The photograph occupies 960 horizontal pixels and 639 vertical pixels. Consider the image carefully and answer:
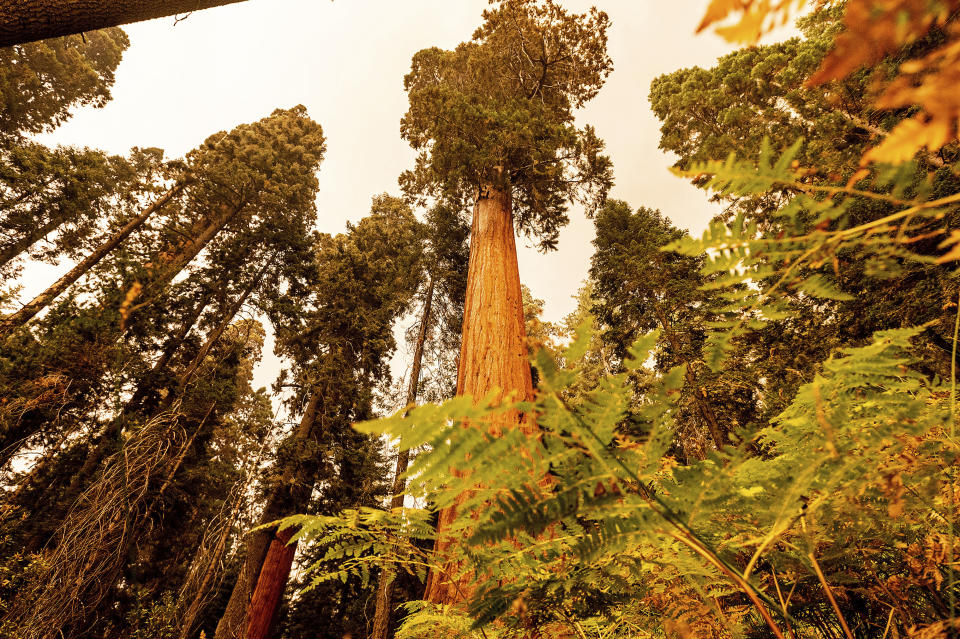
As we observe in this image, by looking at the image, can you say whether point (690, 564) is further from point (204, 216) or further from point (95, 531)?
point (204, 216)

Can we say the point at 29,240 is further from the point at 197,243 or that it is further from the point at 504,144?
the point at 504,144

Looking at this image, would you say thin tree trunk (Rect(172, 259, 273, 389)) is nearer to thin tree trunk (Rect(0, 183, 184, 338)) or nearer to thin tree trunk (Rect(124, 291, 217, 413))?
thin tree trunk (Rect(124, 291, 217, 413))

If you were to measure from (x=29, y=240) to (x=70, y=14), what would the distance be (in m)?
15.5

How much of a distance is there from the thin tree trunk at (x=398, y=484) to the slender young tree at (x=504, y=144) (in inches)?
53.4

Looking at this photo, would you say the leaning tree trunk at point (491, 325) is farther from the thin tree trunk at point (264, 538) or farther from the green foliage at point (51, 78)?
the green foliage at point (51, 78)

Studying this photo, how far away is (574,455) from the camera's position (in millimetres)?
875

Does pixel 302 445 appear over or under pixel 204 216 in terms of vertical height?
under

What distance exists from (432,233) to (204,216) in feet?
26.3

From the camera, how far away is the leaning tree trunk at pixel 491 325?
4.05m

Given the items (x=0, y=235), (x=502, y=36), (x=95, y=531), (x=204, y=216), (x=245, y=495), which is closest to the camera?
(x=95, y=531)

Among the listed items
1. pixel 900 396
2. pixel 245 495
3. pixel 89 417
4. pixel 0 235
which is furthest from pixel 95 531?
pixel 0 235

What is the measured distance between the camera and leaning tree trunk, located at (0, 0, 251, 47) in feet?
8.88

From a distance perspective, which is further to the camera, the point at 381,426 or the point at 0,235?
the point at 0,235

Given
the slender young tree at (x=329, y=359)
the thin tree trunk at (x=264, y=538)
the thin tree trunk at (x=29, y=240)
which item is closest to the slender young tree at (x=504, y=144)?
the slender young tree at (x=329, y=359)
